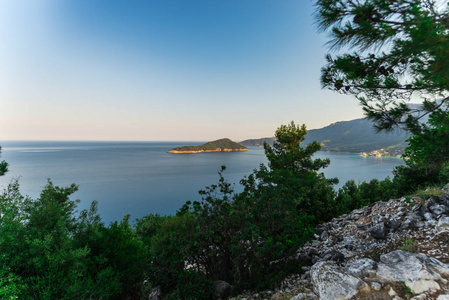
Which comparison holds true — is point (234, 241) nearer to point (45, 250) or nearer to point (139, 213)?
point (45, 250)

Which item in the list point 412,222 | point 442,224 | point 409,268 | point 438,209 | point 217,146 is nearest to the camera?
point 409,268

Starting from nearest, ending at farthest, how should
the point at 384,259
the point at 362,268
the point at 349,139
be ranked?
the point at 362,268 < the point at 384,259 < the point at 349,139

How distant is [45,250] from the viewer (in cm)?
457

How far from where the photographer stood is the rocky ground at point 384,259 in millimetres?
2947

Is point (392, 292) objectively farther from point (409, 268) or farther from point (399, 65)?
point (399, 65)

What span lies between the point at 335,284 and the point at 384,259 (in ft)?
4.86

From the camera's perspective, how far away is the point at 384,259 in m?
3.72

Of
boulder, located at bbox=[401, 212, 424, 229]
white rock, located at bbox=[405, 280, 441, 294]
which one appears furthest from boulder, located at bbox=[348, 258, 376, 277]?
boulder, located at bbox=[401, 212, 424, 229]

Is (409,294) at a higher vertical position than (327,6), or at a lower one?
lower

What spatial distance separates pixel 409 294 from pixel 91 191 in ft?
182

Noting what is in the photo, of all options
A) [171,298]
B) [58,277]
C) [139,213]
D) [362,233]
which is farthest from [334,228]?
[139,213]

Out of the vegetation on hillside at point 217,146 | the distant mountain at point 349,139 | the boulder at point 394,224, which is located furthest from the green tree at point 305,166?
the vegetation on hillside at point 217,146

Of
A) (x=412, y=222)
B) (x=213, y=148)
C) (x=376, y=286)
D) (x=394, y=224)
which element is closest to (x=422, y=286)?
(x=376, y=286)

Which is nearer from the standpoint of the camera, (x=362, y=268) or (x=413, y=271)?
(x=413, y=271)
